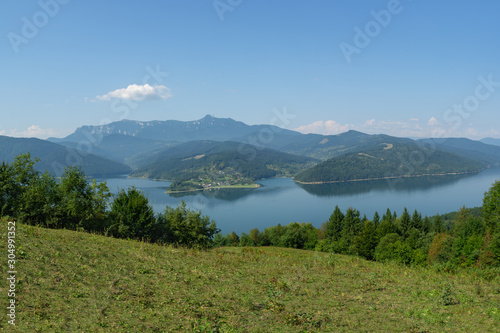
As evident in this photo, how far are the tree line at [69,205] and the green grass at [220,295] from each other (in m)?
9.85

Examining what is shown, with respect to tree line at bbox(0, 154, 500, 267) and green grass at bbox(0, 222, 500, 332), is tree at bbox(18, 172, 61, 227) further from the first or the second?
green grass at bbox(0, 222, 500, 332)

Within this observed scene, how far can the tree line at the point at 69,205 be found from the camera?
25500 millimetres

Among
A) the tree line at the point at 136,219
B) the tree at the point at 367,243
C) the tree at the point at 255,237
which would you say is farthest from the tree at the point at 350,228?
the tree at the point at 255,237

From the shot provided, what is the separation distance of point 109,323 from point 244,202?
177241 millimetres

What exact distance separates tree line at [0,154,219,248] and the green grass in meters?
9.85

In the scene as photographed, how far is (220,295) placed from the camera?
36.8 ft

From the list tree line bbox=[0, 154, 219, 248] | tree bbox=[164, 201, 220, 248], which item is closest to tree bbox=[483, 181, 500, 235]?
tree bbox=[164, 201, 220, 248]

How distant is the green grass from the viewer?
347 inches

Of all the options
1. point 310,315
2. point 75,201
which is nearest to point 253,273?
point 310,315

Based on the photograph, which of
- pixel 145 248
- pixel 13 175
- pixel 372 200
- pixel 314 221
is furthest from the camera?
pixel 372 200

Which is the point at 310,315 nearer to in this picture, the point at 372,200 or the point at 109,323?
the point at 109,323

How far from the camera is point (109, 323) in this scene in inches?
329

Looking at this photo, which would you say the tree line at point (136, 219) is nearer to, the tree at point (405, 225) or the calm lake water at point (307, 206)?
the tree at point (405, 225)

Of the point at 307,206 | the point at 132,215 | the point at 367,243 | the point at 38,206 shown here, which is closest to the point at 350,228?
the point at 367,243
